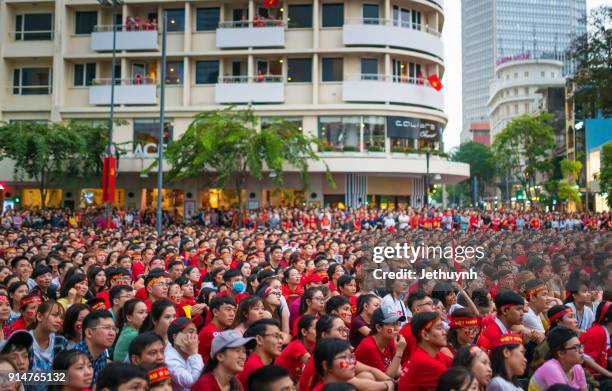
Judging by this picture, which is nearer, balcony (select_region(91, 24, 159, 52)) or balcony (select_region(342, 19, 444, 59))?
balcony (select_region(342, 19, 444, 59))

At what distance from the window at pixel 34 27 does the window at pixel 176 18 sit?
795 centimetres

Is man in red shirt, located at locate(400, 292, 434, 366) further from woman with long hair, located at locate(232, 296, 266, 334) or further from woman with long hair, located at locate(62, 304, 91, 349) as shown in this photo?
woman with long hair, located at locate(62, 304, 91, 349)

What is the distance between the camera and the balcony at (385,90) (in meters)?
36.7

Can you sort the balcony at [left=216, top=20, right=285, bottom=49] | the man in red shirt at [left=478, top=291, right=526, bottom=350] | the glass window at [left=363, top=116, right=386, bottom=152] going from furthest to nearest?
1. the balcony at [left=216, top=20, right=285, bottom=49]
2. the glass window at [left=363, top=116, right=386, bottom=152]
3. the man in red shirt at [left=478, top=291, right=526, bottom=350]

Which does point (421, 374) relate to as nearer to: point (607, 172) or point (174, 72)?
point (607, 172)

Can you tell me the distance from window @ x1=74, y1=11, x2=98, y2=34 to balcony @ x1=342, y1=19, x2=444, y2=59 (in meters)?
16.5

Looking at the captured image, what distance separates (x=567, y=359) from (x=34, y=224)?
89.7 ft

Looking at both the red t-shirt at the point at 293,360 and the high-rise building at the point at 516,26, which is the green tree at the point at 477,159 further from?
the red t-shirt at the point at 293,360

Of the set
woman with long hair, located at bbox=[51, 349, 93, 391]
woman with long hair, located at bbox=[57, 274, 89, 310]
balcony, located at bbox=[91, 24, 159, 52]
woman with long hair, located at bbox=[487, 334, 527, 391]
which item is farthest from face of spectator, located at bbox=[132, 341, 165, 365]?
balcony, located at bbox=[91, 24, 159, 52]

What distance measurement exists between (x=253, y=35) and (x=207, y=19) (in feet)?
12.4

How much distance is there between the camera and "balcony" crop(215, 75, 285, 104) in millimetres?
37062

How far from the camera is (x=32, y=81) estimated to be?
39688 millimetres

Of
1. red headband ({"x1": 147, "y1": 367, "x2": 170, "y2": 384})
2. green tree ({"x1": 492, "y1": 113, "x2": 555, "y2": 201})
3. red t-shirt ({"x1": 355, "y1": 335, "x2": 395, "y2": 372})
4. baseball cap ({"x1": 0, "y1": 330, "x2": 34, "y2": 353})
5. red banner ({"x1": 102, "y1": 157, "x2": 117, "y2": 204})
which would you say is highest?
green tree ({"x1": 492, "y1": 113, "x2": 555, "y2": 201})

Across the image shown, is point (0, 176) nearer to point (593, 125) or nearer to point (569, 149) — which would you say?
point (593, 125)
